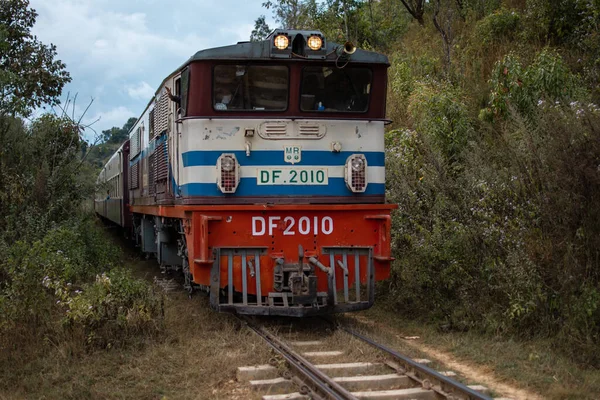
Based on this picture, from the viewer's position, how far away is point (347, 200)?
7.91 meters

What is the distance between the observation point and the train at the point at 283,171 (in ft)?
24.5

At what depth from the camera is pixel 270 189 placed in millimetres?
7719

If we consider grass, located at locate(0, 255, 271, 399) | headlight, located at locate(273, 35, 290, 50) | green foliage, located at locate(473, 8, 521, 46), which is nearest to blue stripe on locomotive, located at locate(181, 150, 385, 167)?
headlight, located at locate(273, 35, 290, 50)

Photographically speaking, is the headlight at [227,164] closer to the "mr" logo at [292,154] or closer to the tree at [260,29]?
the "mr" logo at [292,154]

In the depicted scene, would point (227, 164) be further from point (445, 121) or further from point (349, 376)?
point (445, 121)

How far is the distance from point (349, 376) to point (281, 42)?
382 centimetres

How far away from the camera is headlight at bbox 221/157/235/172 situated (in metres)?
7.57

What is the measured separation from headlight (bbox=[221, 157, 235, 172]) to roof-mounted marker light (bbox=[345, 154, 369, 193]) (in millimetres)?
1379

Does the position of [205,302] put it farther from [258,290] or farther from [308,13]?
[308,13]

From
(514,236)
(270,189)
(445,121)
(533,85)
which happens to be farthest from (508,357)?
(445,121)

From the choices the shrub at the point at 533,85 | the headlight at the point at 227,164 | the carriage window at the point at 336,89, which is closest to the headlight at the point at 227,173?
the headlight at the point at 227,164

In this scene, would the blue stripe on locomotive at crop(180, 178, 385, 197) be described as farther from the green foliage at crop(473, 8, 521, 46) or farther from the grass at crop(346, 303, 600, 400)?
the green foliage at crop(473, 8, 521, 46)

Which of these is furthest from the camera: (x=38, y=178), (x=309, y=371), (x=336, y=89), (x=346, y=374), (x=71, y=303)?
(x=38, y=178)

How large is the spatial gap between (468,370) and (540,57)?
260 inches
